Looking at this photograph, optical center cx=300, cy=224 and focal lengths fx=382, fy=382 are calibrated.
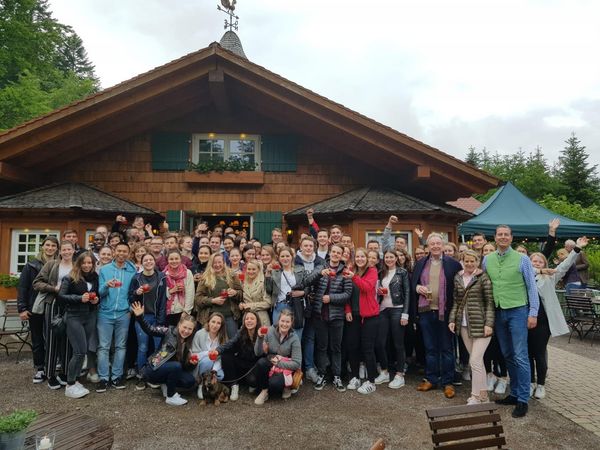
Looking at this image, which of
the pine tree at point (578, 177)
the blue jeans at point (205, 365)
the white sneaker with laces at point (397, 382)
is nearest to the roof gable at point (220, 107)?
the white sneaker with laces at point (397, 382)

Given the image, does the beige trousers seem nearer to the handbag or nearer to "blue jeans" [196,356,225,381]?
"blue jeans" [196,356,225,381]

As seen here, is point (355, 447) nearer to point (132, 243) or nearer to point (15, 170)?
point (132, 243)

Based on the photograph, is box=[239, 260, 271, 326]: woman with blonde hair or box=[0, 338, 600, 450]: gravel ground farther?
box=[239, 260, 271, 326]: woman with blonde hair

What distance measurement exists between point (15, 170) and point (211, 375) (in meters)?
7.18

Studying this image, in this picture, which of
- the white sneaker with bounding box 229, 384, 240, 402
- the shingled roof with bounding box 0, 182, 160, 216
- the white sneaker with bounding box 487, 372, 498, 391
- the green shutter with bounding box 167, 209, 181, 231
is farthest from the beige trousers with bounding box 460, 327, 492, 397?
the shingled roof with bounding box 0, 182, 160, 216

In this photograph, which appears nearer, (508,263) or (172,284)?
(508,263)

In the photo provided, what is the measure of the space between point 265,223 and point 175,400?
17.9 feet

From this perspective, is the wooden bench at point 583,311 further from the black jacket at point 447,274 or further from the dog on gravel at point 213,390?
the dog on gravel at point 213,390

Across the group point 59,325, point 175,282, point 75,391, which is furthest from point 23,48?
point 75,391

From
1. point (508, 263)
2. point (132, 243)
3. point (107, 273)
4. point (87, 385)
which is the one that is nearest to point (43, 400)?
point (87, 385)

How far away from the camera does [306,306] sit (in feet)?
17.3

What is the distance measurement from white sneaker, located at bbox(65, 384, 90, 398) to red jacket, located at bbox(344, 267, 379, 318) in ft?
11.4

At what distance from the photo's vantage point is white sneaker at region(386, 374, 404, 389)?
517cm

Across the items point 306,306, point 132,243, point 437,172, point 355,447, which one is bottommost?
point 355,447
